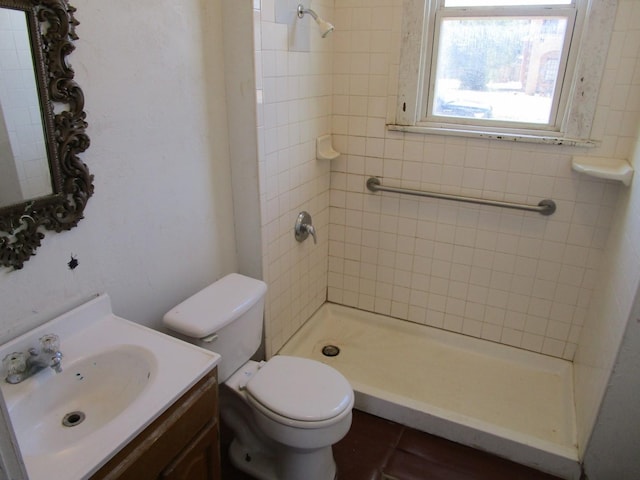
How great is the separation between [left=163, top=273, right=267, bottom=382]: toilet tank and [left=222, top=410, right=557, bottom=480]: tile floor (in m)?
0.50

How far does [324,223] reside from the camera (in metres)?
2.54

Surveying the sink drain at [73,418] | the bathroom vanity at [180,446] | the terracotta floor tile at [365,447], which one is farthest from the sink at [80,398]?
the terracotta floor tile at [365,447]

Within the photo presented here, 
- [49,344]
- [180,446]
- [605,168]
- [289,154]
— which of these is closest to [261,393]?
[180,446]

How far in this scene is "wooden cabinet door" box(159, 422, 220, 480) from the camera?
1.19 meters

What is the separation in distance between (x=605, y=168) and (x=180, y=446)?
186 cm

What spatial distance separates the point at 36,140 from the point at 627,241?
194cm

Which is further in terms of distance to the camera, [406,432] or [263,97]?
[406,432]

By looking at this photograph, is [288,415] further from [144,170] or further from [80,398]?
[144,170]

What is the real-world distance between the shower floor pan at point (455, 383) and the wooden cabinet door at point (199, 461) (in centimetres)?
88

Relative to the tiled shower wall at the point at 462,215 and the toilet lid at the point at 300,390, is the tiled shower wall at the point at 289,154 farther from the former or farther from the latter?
the toilet lid at the point at 300,390

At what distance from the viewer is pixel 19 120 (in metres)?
1.10

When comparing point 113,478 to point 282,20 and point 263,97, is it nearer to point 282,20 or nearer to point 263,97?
point 263,97

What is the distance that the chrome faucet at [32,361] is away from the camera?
113 centimetres

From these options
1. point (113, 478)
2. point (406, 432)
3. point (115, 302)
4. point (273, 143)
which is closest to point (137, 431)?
point (113, 478)
